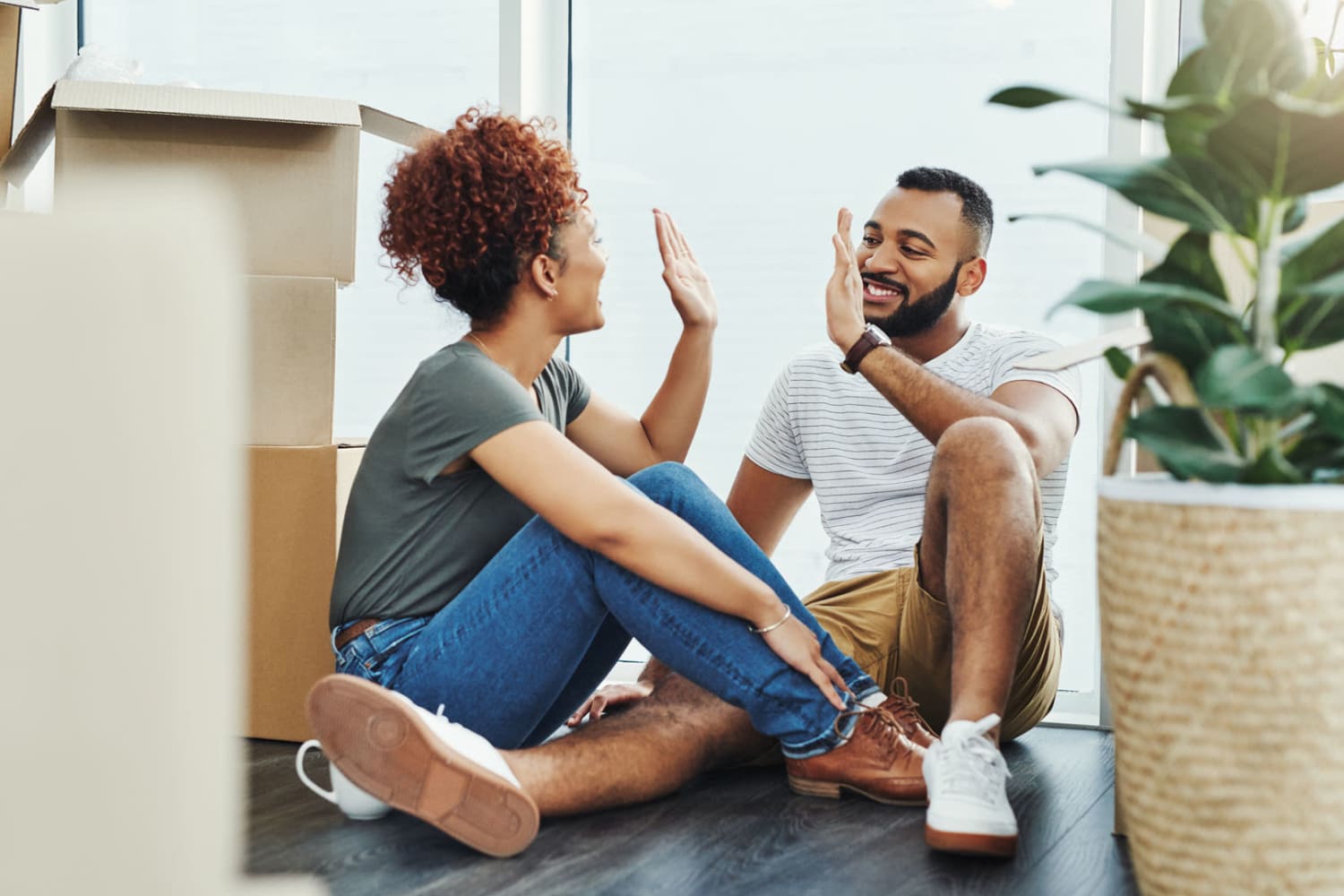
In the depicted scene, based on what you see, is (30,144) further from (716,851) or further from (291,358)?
(716,851)

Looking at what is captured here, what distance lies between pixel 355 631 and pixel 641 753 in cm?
39

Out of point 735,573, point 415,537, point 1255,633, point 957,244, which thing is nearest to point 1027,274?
point 957,244

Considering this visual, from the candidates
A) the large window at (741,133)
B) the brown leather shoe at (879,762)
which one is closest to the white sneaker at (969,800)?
the brown leather shoe at (879,762)

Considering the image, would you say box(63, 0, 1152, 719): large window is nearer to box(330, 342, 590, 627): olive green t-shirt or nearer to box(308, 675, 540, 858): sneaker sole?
box(330, 342, 590, 627): olive green t-shirt

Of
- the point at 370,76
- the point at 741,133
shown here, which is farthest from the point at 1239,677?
the point at 370,76

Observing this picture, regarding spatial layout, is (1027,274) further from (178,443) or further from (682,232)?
(178,443)

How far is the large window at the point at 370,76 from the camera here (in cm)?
257

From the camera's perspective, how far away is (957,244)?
81.6 inches

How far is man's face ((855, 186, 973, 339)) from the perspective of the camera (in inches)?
80.0

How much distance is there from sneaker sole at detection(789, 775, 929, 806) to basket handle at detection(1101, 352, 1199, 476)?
67 centimetres

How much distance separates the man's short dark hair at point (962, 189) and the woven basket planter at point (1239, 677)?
3.93 feet

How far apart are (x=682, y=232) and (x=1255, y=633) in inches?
66.3

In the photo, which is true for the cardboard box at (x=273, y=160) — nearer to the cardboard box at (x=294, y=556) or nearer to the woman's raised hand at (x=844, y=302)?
the cardboard box at (x=294, y=556)

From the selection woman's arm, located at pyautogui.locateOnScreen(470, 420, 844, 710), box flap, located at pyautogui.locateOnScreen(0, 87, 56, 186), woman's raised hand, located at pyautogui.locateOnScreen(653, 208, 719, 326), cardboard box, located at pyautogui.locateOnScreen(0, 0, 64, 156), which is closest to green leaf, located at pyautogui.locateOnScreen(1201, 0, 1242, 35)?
woman's arm, located at pyautogui.locateOnScreen(470, 420, 844, 710)
